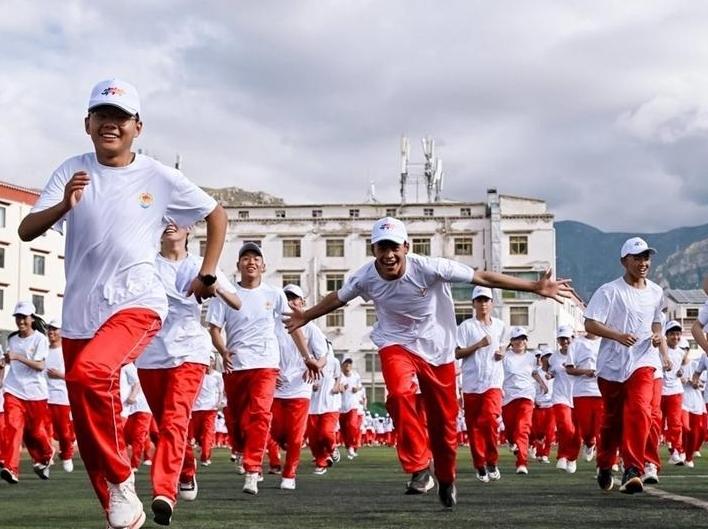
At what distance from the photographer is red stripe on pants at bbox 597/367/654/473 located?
464 inches

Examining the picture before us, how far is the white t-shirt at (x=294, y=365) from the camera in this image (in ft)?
53.0

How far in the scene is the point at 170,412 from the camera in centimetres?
925

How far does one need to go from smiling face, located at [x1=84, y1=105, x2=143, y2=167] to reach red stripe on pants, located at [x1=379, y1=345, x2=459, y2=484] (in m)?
3.71

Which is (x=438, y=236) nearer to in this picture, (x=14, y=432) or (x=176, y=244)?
(x=14, y=432)

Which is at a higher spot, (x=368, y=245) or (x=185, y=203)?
(x=368, y=245)

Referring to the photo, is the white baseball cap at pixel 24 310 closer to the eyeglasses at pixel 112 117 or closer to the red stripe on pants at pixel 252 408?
the red stripe on pants at pixel 252 408

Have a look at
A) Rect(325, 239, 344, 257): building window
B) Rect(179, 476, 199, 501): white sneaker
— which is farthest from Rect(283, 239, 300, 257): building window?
Rect(179, 476, 199, 501): white sneaker

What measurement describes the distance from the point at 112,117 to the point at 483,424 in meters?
9.88

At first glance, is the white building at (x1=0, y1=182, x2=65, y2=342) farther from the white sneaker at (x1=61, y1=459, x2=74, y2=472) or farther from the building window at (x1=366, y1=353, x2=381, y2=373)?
the white sneaker at (x1=61, y1=459, x2=74, y2=472)

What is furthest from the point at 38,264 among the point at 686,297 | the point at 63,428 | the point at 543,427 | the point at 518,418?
the point at 686,297

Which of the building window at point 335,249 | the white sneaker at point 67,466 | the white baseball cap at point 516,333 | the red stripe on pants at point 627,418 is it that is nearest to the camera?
the red stripe on pants at point 627,418

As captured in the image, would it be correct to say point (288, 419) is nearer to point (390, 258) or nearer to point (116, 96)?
point (390, 258)

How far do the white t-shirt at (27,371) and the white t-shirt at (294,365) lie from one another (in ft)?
10.4

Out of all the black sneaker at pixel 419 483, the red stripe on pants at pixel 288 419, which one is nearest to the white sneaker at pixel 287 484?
the red stripe on pants at pixel 288 419
